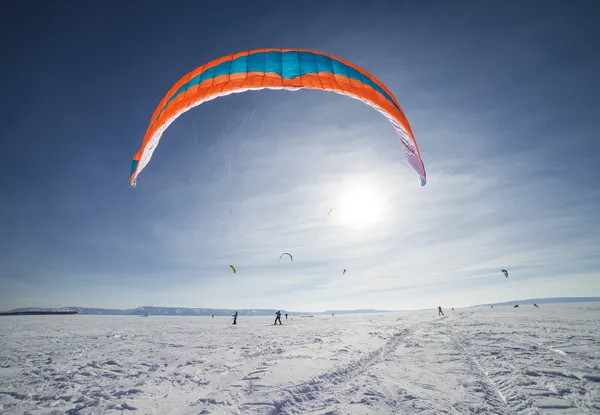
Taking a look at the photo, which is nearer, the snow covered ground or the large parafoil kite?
the snow covered ground

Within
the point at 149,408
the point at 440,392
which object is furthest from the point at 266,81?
the point at 440,392

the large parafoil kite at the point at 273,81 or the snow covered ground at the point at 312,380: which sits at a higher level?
the large parafoil kite at the point at 273,81

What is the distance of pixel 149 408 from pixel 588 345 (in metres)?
11.4

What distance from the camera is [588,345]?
24.5ft

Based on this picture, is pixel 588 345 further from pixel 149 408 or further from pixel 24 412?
pixel 24 412

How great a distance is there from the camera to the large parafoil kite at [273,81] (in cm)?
601

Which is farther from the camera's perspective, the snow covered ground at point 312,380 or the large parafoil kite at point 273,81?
the large parafoil kite at point 273,81

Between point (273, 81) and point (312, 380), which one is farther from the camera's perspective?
point (273, 81)

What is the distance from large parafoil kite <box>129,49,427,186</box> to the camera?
601 cm

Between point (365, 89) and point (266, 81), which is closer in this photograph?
point (266, 81)

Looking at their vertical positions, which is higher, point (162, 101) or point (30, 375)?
point (162, 101)

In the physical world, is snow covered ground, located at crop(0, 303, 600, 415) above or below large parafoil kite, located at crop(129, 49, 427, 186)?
below

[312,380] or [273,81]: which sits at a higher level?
[273,81]

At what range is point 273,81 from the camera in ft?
19.7
